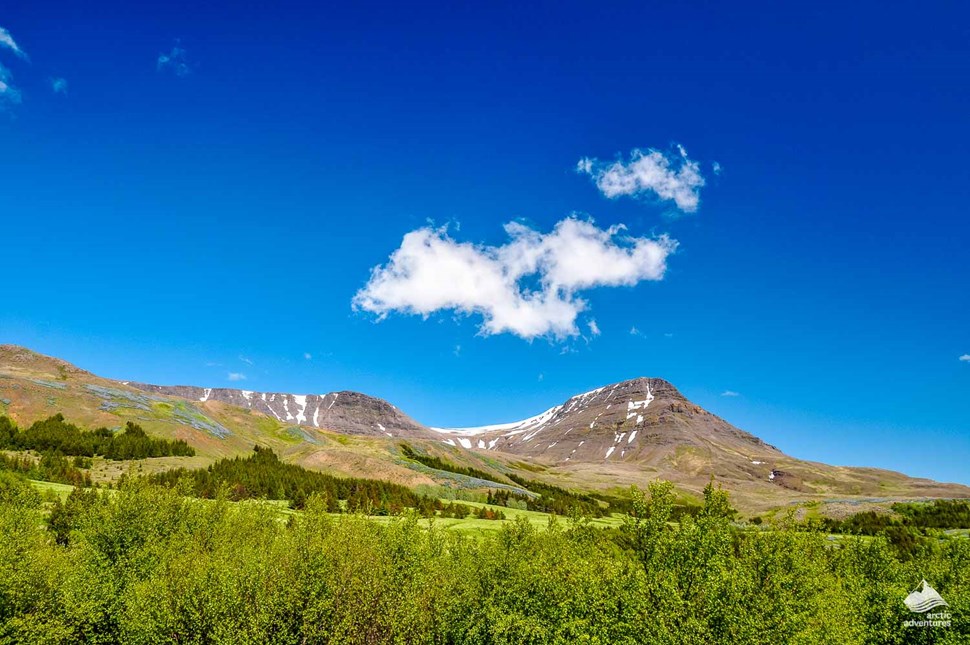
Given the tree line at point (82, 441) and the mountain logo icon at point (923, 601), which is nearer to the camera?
the mountain logo icon at point (923, 601)

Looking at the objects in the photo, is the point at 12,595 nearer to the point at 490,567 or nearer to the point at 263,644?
the point at 263,644

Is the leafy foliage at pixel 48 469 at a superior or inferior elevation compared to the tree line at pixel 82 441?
inferior

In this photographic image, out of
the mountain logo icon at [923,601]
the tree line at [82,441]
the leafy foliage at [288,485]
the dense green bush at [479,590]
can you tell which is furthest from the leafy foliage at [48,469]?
the mountain logo icon at [923,601]

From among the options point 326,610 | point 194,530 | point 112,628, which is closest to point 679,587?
point 326,610

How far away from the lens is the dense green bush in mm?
33375

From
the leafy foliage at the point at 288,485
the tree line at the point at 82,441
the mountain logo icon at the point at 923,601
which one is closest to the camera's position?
the mountain logo icon at the point at 923,601

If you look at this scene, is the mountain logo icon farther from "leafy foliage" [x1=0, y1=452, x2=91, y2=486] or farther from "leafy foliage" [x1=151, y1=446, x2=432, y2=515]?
"leafy foliage" [x1=0, y1=452, x2=91, y2=486]

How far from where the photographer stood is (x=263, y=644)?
138 feet

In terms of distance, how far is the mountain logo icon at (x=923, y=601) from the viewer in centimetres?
4206

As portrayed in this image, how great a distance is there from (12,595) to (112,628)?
8903mm

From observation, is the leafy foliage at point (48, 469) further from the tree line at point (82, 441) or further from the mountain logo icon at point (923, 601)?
the mountain logo icon at point (923, 601)

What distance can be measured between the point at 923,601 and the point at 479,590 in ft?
117

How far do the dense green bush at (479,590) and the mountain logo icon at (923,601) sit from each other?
797mm

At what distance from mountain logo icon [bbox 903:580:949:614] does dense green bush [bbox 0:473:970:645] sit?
2.61 feet
